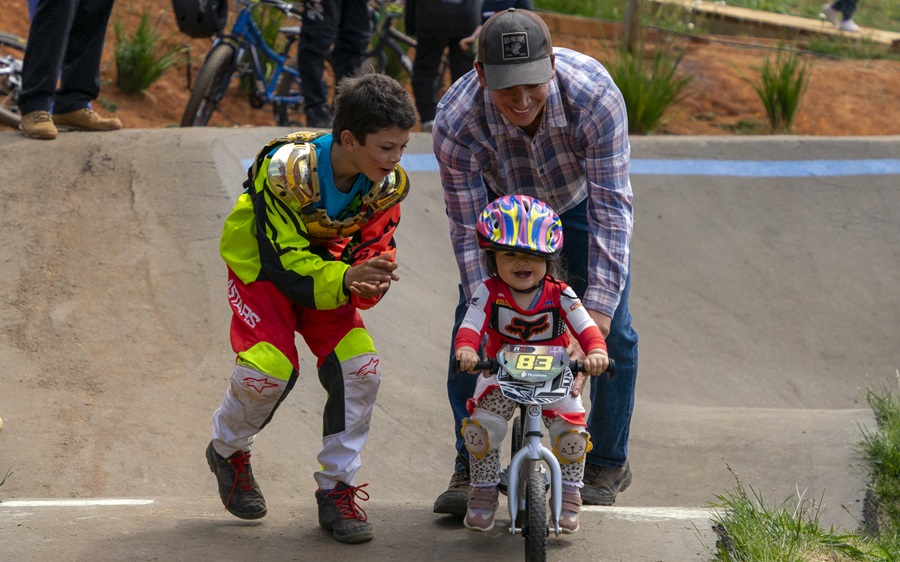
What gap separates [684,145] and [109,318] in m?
4.74

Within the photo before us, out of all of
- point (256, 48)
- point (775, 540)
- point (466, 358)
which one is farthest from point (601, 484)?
point (256, 48)

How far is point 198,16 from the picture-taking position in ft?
25.6

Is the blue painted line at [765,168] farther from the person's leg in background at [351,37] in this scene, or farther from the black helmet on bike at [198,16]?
the black helmet on bike at [198,16]

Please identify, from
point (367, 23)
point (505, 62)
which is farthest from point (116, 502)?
point (367, 23)

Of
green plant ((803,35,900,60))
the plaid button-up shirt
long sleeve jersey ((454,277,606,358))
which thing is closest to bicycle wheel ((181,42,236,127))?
the plaid button-up shirt

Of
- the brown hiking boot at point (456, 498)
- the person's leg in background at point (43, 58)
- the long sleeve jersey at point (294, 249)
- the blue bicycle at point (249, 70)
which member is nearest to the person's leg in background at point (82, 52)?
the person's leg in background at point (43, 58)

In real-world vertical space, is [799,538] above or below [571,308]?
below

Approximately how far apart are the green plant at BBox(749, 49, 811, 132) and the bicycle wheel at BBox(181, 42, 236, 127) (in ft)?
15.5

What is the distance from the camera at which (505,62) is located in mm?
3268

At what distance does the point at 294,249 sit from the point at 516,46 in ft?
3.13

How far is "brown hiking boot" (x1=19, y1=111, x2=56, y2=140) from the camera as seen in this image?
6676 mm

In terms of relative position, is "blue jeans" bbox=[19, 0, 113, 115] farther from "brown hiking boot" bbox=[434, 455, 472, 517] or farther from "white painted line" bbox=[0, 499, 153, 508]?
"brown hiking boot" bbox=[434, 455, 472, 517]

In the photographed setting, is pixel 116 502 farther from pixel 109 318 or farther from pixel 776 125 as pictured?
pixel 776 125

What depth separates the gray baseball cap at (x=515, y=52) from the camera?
3.26 meters
